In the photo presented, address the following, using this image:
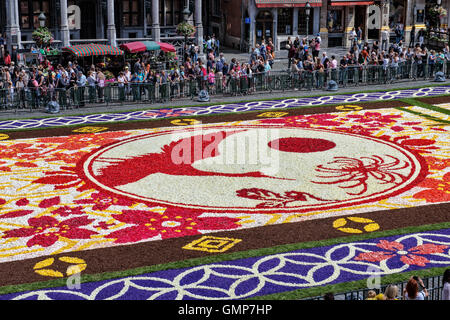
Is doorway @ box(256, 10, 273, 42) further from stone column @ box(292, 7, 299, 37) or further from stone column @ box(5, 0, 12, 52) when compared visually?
stone column @ box(5, 0, 12, 52)

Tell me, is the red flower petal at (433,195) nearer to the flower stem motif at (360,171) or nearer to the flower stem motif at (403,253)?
the flower stem motif at (360,171)

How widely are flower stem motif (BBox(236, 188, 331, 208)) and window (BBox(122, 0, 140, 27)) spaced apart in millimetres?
34337

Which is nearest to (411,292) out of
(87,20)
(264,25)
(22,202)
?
(22,202)

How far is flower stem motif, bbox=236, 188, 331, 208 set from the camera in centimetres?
1984

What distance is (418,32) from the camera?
5794cm

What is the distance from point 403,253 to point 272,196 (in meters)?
5.17

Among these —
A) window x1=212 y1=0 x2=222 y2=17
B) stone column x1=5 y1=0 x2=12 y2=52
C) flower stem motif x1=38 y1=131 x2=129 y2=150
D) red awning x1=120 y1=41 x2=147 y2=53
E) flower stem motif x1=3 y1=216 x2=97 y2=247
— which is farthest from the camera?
window x1=212 y1=0 x2=222 y2=17

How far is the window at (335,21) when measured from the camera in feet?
182

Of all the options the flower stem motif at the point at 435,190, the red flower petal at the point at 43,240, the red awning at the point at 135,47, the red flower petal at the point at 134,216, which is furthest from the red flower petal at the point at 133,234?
the red awning at the point at 135,47

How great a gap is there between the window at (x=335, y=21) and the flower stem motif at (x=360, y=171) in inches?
1311

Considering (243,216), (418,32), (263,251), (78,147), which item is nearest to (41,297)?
(263,251)

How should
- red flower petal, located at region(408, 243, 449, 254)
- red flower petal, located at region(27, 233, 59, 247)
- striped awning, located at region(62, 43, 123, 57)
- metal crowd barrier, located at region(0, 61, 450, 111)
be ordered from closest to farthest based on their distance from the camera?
1. red flower petal, located at region(408, 243, 449, 254)
2. red flower petal, located at region(27, 233, 59, 247)
3. metal crowd barrier, located at region(0, 61, 450, 111)
4. striped awning, located at region(62, 43, 123, 57)

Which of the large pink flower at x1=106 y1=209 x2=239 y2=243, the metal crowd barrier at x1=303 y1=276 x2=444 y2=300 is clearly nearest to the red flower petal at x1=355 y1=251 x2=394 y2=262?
the metal crowd barrier at x1=303 y1=276 x2=444 y2=300
